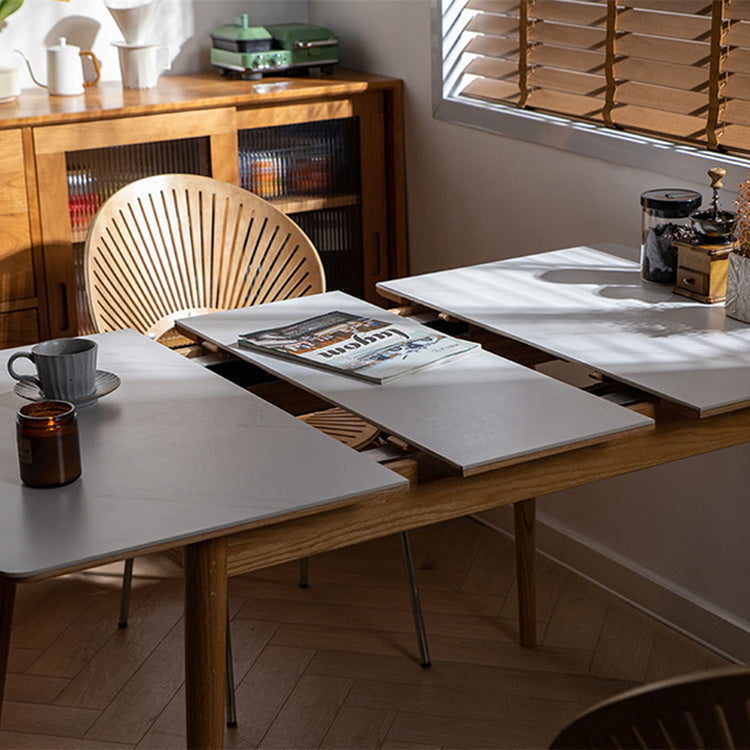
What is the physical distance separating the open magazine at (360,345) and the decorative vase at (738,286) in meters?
0.46

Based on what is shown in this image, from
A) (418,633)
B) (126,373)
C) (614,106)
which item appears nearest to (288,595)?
(418,633)

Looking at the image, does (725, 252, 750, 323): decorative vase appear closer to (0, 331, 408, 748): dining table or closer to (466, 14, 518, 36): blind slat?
(0, 331, 408, 748): dining table

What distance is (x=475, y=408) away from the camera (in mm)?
1684

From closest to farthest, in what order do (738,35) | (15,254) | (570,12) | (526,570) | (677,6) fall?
(738,35), (677,6), (526,570), (570,12), (15,254)

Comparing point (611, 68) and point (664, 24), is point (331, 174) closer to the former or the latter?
point (611, 68)

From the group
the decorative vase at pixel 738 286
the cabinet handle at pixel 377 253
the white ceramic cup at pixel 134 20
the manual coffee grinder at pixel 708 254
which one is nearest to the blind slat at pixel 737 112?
the manual coffee grinder at pixel 708 254

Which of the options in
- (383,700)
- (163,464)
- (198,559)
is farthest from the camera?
(383,700)

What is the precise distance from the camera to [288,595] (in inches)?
113

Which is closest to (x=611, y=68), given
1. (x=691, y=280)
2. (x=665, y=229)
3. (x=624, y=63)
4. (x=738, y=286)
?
(x=624, y=63)

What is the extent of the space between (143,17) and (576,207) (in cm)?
125

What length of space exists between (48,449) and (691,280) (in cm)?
120

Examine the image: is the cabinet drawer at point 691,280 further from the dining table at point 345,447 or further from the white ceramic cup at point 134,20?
the white ceramic cup at point 134,20

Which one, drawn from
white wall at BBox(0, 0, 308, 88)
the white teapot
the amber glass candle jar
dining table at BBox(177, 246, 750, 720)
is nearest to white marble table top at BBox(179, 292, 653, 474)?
dining table at BBox(177, 246, 750, 720)

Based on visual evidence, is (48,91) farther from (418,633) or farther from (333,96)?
(418,633)
